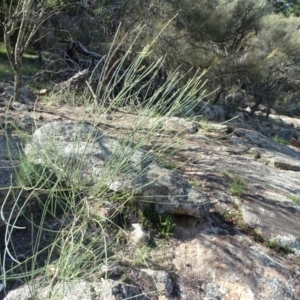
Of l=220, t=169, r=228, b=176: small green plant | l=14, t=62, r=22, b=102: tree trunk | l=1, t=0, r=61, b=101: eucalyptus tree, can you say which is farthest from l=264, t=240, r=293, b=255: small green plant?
l=14, t=62, r=22, b=102: tree trunk

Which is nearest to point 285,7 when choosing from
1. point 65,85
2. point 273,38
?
point 273,38

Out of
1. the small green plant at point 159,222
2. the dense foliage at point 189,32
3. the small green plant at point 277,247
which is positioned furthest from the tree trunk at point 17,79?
the small green plant at point 277,247

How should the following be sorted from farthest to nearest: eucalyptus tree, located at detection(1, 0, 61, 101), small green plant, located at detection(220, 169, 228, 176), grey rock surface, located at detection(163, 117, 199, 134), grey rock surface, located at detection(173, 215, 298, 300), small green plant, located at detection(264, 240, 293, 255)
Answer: eucalyptus tree, located at detection(1, 0, 61, 101), small green plant, located at detection(220, 169, 228, 176), small green plant, located at detection(264, 240, 293, 255), grey rock surface, located at detection(173, 215, 298, 300), grey rock surface, located at detection(163, 117, 199, 134)

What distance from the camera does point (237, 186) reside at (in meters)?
3.64

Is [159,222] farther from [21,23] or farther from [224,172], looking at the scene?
[21,23]

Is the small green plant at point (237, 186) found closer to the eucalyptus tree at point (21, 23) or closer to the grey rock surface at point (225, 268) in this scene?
the grey rock surface at point (225, 268)

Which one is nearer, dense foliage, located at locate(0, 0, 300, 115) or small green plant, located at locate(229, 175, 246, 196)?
small green plant, located at locate(229, 175, 246, 196)

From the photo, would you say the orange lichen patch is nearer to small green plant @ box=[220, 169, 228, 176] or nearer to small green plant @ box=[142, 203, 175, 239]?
small green plant @ box=[142, 203, 175, 239]

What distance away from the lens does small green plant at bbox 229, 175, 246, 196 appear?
3572 mm

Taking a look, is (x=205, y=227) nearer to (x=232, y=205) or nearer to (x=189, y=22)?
(x=232, y=205)

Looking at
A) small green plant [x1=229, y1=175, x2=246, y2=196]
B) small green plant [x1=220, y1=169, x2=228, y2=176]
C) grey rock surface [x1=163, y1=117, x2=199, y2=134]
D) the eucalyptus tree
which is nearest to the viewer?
grey rock surface [x1=163, y1=117, x2=199, y2=134]

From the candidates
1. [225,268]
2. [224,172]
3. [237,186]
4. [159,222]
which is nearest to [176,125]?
[159,222]

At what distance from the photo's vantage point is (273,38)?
11.2 m

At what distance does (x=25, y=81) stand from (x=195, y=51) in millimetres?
3398
